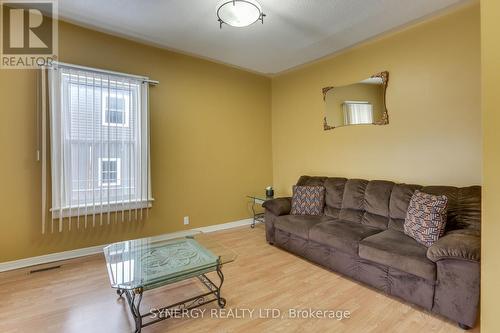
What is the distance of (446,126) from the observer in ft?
8.56

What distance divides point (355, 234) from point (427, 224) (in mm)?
615

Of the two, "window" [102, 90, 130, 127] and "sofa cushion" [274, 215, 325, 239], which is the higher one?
"window" [102, 90, 130, 127]

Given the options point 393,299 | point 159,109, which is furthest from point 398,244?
point 159,109

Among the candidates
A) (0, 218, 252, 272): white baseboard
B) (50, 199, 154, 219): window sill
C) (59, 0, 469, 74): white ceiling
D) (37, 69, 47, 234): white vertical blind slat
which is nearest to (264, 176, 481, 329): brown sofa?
(0, 218, 252, 272): white baseboard

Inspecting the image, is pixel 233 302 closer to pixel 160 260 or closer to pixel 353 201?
pixel 160 260

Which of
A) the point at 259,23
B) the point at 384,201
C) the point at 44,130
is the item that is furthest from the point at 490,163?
the point at 44,130

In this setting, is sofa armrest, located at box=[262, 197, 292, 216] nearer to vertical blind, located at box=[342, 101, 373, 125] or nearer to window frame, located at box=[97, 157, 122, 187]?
vertical blind, located at box=[342, 101, 373, 125]

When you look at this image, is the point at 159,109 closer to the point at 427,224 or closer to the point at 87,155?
the point at 87,155

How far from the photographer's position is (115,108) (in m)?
3.04

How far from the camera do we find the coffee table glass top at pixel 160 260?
1746mm

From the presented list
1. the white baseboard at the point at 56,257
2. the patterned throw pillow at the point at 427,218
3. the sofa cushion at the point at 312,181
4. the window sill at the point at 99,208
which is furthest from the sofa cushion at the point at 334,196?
the window sill at the point at 99,208

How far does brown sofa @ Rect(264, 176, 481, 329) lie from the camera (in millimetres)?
1740

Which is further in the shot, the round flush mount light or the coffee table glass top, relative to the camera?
the round flush mount light

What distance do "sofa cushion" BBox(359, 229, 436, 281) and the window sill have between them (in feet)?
8.58
